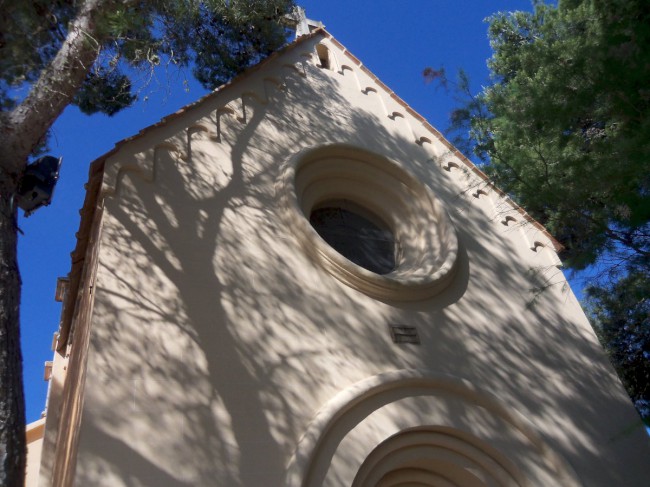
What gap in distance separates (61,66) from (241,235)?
2.37 m

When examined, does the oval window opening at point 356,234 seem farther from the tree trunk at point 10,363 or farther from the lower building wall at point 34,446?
the lower building wall at point 34,446

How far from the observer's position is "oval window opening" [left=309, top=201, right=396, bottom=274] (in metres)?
7.82

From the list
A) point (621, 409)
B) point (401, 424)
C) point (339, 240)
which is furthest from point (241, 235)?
point (621, 409)

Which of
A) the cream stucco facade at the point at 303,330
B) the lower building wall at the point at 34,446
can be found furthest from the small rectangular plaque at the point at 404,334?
the lower building wall at the point at 34,446

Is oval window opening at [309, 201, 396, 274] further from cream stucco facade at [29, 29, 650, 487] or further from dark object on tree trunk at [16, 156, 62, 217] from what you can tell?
dark object on tree trunk at [16, 156, 62, 217]

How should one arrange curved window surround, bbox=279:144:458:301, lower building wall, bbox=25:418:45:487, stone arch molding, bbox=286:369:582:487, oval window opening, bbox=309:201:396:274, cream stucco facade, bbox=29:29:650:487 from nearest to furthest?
cream stucco facade, bbox=29:29:650:487, stone arch molding, bbox=286:369:582:487, curved window surround, bbox=279:144:458:301, oval window opening, bbox=309:201:396:274, lower building wall, bbox=25:418:45:487

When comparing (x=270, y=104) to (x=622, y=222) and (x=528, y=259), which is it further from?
(x=622, y=222)

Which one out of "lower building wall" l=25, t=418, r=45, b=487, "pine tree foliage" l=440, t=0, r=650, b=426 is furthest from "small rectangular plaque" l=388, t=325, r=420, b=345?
"lower building wall" l=25, t=418, r=45, b=487

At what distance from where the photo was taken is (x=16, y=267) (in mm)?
4098

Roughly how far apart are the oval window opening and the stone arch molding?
2120 millimetres

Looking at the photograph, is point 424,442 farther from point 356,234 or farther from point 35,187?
point 35,187

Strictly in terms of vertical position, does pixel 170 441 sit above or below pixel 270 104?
below

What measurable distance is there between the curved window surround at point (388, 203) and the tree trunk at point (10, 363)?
3.22 m

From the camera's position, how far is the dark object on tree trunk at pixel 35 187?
16.7 ft
